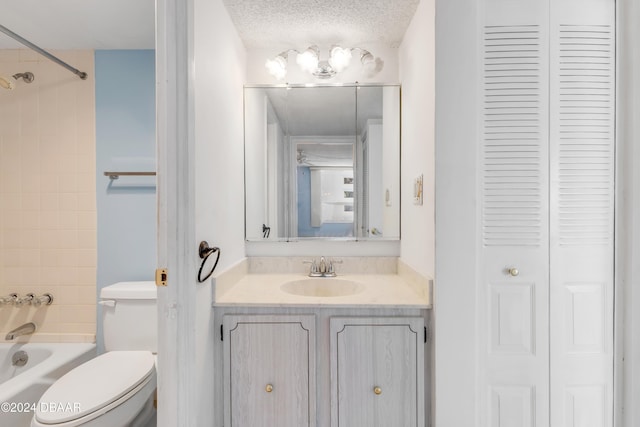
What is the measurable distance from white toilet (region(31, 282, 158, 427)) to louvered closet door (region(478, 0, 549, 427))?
157 cm

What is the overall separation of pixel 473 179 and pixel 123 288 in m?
2.01

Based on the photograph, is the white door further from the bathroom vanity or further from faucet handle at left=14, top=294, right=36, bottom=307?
faucet handle at left=14, top=294, right=36, bottom=307

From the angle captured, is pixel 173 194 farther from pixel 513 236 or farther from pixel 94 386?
pixel 513 236

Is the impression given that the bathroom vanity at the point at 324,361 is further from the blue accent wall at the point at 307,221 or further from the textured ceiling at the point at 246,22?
the textured ceiling at the point at 246,22

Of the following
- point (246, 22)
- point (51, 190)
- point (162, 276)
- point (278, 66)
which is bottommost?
point (162, 276)

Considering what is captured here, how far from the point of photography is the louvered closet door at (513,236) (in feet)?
4.30

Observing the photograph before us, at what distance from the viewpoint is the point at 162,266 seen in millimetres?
1074

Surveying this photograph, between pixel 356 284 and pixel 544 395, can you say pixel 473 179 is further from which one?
pixel 544 395

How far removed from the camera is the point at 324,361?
137cm

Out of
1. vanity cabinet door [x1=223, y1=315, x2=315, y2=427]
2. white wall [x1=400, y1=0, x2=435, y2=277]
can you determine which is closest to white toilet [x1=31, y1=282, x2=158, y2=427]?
vanity cabinet door [x1=223, y1=315, x2=315, y2=427]

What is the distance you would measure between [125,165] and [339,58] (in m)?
1.53

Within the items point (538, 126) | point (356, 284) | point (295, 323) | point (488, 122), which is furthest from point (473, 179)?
point (295, 323)

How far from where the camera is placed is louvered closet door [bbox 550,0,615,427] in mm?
1309

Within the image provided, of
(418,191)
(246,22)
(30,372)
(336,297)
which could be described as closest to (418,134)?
(418,191)
